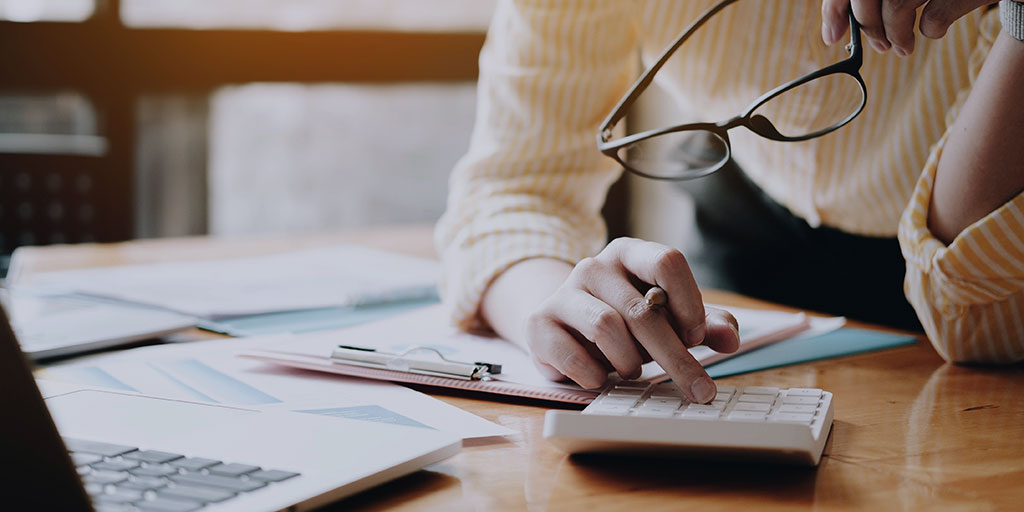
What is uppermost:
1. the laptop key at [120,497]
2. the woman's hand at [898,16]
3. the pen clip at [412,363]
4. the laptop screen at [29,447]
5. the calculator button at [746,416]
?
the woman's hand at [898,16]

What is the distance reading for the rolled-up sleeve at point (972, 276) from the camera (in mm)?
760

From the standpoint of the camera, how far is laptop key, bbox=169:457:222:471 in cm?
48

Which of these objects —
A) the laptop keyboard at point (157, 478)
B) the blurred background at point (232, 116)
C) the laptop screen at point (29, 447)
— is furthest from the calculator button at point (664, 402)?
the blurred background at point (232, 116)

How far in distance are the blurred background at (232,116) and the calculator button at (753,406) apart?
4.21ft

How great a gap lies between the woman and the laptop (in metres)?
0.19

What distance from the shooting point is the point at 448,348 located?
840 mm

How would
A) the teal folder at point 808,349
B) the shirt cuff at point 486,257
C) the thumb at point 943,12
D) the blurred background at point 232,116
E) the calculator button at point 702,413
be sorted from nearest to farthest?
the calculator button at point 702,413, the thumb at point 943,12, the teal folder at point 808,349, the shirt cuff at point 486,257, the blurred background at point 232,116

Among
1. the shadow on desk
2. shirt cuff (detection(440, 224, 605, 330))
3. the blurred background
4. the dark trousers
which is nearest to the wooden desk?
the shadow on desk

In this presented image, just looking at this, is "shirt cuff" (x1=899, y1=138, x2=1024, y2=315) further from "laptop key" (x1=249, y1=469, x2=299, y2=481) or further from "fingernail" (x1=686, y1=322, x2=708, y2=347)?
"laptop key" (x1=249, y1=469, x2=299, y2=481)

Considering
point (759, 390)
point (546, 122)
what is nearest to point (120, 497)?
point (759, 390)

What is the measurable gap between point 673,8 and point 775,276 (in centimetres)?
42

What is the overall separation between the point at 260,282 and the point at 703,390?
2.35 feet

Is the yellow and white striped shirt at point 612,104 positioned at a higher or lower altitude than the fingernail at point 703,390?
higher

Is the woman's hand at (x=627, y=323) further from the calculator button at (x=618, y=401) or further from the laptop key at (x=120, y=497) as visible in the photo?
the laptop key at (x=120, y=497)
